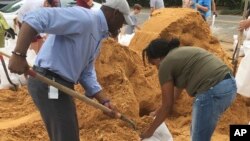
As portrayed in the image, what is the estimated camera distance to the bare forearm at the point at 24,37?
8.88ft

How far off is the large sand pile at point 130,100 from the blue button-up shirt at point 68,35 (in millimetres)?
1748

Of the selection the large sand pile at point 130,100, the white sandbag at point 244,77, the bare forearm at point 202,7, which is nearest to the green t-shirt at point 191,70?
the large sand pile at point 130,100

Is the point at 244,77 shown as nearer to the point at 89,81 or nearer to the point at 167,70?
the point at 167,70

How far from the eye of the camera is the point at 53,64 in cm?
295

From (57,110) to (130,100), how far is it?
194 cm

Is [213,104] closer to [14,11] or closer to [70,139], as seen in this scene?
[70,139]

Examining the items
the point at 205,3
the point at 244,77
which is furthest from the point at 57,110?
the point at 205,3

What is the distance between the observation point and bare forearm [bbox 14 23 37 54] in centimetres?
271

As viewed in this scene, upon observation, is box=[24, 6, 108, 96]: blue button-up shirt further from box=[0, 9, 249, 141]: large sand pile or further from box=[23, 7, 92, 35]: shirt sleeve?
box=[0, 9, 249, 141]: large sand pile

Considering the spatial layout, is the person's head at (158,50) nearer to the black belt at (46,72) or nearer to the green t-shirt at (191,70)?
the green t-shirt at (191,70)

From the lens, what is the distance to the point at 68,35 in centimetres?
288

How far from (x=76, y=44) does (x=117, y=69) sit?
229 centimetres

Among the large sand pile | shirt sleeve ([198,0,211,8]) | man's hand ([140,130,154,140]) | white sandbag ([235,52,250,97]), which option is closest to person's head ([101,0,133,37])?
Result: man's hand ([140,130,154,140])

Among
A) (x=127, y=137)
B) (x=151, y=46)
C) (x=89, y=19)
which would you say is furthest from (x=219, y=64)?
(x=127, y=137)
